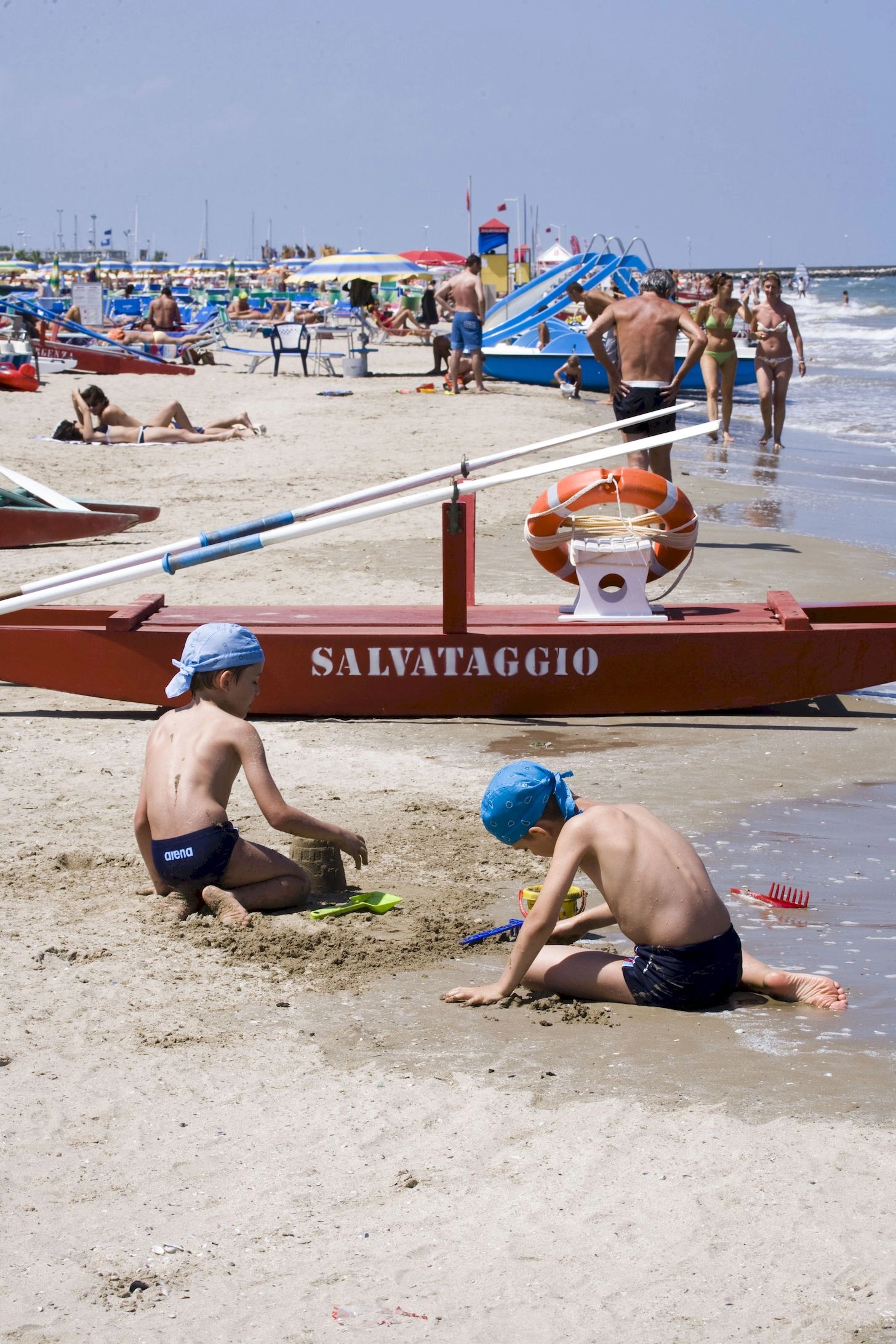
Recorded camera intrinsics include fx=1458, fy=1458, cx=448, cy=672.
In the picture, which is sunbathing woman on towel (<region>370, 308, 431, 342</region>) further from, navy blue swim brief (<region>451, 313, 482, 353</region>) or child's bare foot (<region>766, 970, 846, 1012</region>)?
child's bare foot (<region>766, 970, 846, 1012</region>)

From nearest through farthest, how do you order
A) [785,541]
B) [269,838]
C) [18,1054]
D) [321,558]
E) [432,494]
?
[18,1054], [269,838], [432,494], [321,558], [785,541]

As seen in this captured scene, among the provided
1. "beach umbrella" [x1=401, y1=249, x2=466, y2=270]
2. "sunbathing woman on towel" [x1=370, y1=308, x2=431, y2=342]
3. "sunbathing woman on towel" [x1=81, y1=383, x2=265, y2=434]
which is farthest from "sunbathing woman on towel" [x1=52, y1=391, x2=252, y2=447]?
"beach umbrella" [x1=401, y1=249, x2=466, y2=270]

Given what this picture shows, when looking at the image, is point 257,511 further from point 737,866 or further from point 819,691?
point 737,866

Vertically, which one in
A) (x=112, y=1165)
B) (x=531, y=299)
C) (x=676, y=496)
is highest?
(x=531, y=299)

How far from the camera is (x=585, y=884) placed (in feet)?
16.5

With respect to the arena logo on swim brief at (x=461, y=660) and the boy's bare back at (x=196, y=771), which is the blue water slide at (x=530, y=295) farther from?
the boy's bare back at (x=196, y=771)

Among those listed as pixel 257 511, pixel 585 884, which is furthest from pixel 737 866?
pixel 257 511

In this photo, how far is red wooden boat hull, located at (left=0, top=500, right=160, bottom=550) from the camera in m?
10.9

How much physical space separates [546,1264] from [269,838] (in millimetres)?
2743

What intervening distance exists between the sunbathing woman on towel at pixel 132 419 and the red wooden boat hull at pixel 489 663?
10245 millimetres

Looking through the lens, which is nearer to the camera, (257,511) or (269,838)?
(269,838)

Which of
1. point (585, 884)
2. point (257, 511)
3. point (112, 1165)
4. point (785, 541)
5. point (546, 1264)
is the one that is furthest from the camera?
point (257, 511)

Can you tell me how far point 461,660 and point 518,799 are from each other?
9.77 feet

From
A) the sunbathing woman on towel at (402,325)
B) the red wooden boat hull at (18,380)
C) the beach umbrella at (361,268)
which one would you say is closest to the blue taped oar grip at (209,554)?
the red wooden boat hull at (18,380)
